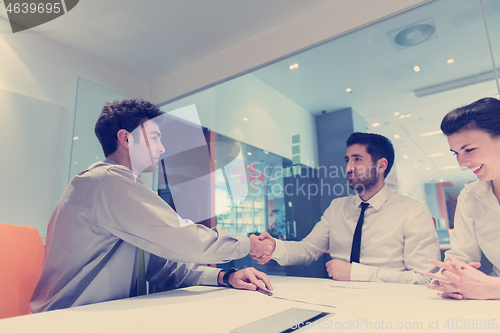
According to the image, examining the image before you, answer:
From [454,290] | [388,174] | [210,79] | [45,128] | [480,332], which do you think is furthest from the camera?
[210,79]

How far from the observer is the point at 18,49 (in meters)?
3.04

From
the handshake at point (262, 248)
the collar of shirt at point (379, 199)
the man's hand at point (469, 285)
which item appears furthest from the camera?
the collar of shirt at point (379, 199)

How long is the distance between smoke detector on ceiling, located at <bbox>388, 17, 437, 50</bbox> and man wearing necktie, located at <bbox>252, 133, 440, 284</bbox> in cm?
75

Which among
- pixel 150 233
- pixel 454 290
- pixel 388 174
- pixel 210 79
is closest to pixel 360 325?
pixel 454 290

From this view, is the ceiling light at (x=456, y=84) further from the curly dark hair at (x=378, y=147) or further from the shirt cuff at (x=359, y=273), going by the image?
the shirt cuff at (x=359, y=273)

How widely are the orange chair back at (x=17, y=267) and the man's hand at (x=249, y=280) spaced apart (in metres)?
0.80

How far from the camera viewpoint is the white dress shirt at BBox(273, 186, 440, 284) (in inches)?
67.0

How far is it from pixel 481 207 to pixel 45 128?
11.9 feet

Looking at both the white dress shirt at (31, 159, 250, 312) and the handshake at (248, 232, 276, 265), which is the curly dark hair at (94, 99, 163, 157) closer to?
the white dress shirt at (31, 159, 250, 312)

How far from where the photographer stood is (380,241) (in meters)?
1.95

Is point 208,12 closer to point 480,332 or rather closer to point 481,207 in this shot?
point 481,207

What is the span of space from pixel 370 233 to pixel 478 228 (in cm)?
59

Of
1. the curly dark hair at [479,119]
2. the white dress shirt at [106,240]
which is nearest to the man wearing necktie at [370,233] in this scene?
the curly dark hair at [479,119]

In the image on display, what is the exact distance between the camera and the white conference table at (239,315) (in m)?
0.71
